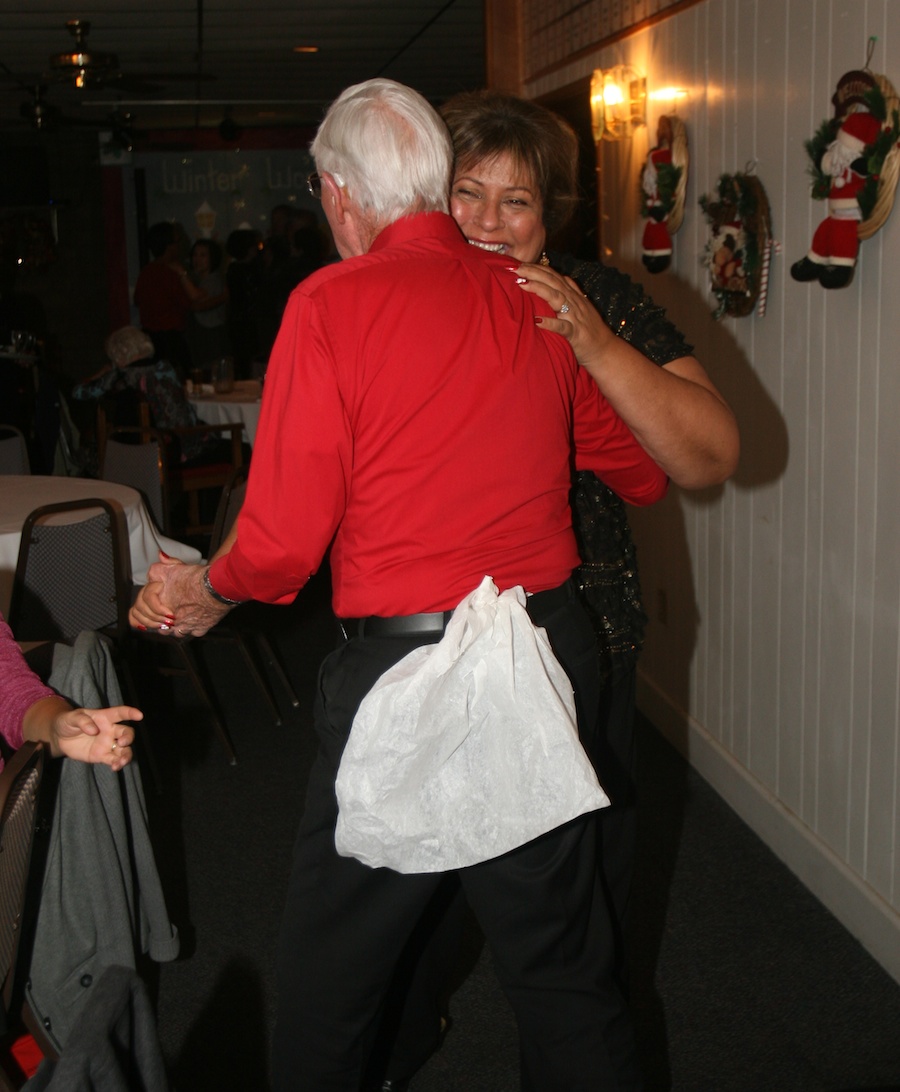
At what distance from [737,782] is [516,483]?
7.00 ft

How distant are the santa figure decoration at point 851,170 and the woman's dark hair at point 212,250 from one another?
1037 centimetres

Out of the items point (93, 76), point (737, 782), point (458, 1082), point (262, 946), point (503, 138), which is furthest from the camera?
point (93, 76)

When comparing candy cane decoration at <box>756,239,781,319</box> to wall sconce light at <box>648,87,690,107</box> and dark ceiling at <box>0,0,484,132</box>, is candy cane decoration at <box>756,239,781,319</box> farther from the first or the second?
dark ceiling at <box>0,0,484,132</box>

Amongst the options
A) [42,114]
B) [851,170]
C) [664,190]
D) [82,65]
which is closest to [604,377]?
[851,170]

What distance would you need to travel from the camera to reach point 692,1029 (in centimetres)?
230

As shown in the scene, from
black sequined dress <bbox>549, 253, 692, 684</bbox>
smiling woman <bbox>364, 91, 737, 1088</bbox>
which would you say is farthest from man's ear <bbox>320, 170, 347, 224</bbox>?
black sequined dress <bbox>549, 253, 692, 684</bbox>

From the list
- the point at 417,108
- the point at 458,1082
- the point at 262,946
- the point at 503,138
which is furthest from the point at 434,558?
the point at 262,946

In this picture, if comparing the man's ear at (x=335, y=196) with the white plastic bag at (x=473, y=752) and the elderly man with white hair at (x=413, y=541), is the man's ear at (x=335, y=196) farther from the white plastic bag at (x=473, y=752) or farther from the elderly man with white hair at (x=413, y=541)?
the white plastic bag at (x=473, y=752)

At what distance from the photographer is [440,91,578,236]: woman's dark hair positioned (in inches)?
65.4

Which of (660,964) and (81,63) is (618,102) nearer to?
(660,964)

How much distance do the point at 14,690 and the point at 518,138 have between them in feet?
3.87

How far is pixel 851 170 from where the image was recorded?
2322 millimetres

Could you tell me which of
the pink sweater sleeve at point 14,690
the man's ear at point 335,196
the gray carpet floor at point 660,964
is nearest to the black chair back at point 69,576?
the gray carpet floor at point 660,964

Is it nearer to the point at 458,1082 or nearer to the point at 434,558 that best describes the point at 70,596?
the point at 458,1082
